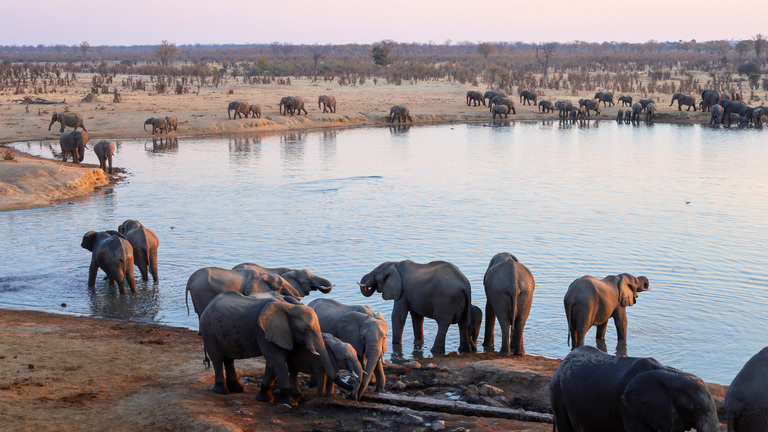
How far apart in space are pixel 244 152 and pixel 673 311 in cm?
2284

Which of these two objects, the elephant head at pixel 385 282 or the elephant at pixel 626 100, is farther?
the elephant at pixel 626 100

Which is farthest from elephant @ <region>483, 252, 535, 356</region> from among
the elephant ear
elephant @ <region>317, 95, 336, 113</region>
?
elephant @ <region>317, 95, 336, 113</region>

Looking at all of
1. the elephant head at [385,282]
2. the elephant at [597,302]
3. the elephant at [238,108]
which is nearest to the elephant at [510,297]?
the elephant at [597,302]

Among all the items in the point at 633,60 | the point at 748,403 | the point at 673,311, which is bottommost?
the point at 673,311

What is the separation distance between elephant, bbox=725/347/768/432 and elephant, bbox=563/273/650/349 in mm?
3886

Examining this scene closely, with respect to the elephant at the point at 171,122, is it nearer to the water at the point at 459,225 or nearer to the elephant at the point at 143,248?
the water at the point at 459,225

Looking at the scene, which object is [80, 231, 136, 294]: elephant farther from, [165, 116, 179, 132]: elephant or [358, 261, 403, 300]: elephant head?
[165, 116, 179, 132]: elephant

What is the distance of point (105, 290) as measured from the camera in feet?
43.0

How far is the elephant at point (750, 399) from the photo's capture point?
18.1 feet

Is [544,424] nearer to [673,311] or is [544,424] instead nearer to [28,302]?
[673,311]

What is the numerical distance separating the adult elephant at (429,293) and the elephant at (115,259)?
4.10 metres

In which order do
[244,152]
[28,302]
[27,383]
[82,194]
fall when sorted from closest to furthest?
[27,383] < [28,302] < [82,194] < [244,152]

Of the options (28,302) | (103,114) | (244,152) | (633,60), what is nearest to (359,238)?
(28,302)

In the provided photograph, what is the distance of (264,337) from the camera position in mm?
7707
